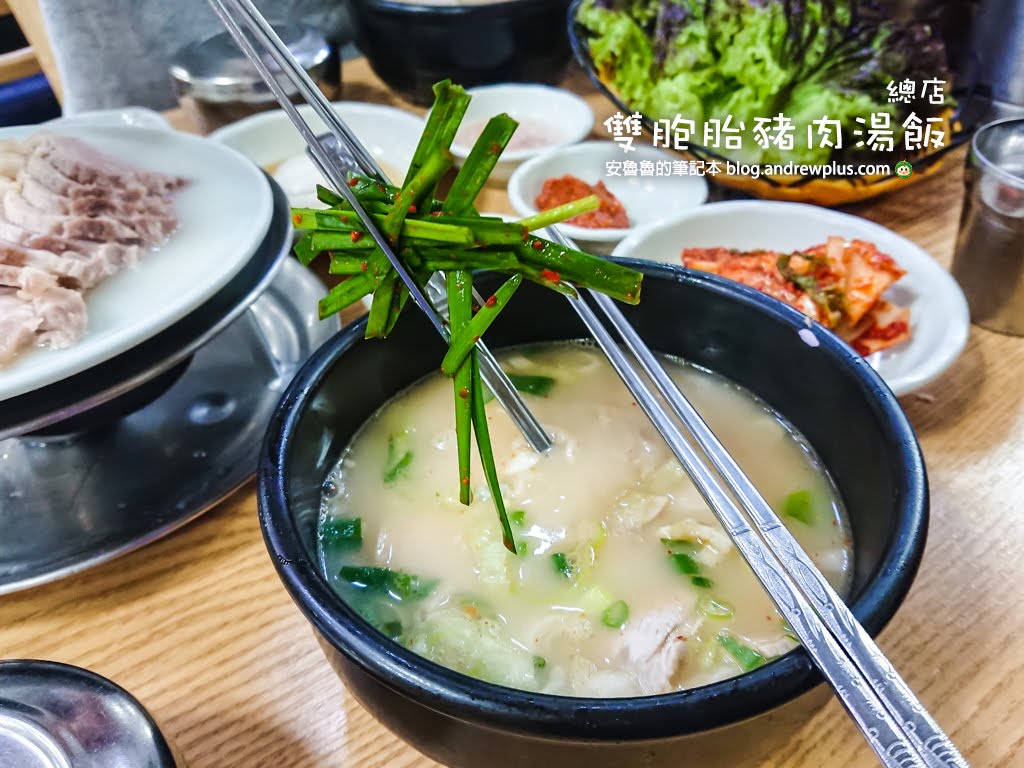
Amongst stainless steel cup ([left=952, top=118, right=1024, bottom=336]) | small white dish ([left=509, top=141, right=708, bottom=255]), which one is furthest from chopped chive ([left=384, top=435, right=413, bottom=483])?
stainless steel cup ([left=952, top=118, right=1024, bottom=336])

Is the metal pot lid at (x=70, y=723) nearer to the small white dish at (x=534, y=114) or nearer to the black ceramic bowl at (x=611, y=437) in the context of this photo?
the black ceramic bowl at (x=611, y=437)

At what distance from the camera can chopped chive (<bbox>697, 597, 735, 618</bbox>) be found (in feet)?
2.75


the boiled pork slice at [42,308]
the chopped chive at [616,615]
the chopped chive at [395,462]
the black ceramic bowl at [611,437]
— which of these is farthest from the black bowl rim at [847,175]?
the boiled pork slice at [42,308]

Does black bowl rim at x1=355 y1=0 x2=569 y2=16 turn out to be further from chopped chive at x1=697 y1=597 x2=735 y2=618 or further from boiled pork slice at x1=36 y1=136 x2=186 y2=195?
chopped chive at x1=697 y1=597 x2=735 y2=618

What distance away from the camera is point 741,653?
0.80m

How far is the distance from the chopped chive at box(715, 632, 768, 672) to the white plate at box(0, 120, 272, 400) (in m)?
0.76

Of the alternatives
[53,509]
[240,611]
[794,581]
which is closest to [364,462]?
[240,611]

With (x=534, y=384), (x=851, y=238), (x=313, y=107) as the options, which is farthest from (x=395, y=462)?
(x=851, y=238)

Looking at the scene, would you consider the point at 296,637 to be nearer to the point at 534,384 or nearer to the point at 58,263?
the point at 534,384

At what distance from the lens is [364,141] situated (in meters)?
1.99

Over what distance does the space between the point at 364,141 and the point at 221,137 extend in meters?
0.34

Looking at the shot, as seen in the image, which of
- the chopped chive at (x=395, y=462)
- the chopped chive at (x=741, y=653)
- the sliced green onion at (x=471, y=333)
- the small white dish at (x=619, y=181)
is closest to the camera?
the sliced green onion at (x=471, y=333)

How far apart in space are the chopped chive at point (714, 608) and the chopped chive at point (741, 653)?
2cm

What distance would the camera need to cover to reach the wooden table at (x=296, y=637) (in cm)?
86
